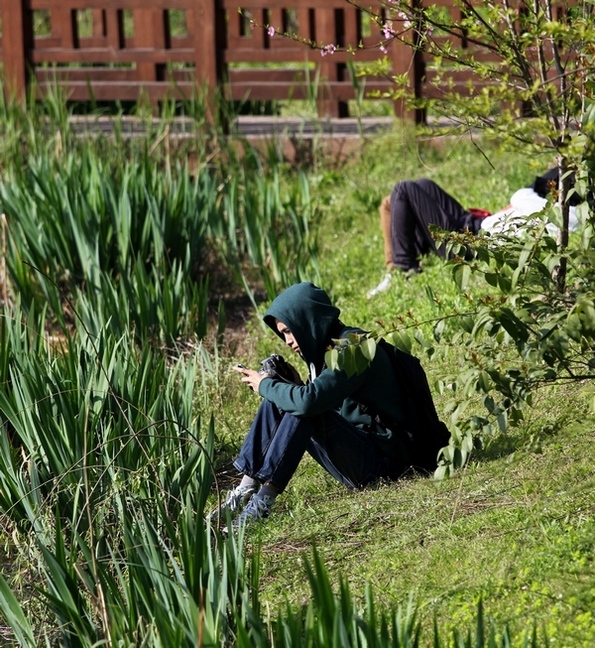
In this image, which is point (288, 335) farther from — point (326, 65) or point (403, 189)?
point (326, 65)

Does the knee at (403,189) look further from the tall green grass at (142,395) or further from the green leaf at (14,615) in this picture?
the green leaf at (14,615)

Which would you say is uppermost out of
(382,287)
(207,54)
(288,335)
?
(207,54)

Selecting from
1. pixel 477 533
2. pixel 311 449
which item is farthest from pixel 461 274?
pixel 311 449

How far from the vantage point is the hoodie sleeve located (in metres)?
3.54

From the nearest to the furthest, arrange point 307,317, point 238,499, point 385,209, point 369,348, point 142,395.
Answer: point 369,348 → point 307,317 → point 238,499 → point 142,395 → point 385,209

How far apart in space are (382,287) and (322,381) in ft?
8.58

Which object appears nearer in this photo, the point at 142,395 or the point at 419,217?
the point at 142,395

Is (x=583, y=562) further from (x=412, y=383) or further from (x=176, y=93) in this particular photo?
(x=176, y=93)

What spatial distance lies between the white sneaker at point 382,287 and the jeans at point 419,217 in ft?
0.27

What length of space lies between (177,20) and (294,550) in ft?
48.9

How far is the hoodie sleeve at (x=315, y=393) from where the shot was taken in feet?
11.6

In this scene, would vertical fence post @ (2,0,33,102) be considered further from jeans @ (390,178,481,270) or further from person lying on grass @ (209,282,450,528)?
person lying on grass @ (209,282,450,528)

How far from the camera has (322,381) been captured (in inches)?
139

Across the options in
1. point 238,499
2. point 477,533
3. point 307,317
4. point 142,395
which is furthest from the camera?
point 142,395
